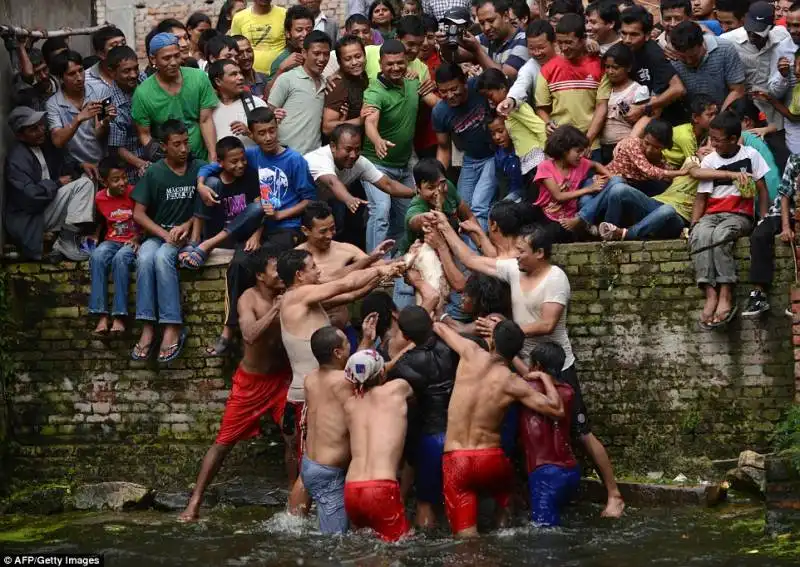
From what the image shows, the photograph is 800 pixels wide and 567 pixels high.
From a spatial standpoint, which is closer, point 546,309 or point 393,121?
point 546,309

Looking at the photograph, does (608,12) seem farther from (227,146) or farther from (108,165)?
(108,165)

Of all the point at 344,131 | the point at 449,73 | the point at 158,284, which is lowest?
the point at 158,284

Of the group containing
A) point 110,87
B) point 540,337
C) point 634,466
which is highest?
point 110,87

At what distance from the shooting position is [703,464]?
11.6 metres

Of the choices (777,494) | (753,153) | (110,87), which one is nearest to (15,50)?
(110,87)

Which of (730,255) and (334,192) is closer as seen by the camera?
(730,255)

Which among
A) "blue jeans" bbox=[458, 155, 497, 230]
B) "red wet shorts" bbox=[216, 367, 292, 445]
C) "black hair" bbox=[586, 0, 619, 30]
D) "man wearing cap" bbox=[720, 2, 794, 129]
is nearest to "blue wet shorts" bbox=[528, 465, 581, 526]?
"red wet shorts" bbox=[216, 367, 292, 445]

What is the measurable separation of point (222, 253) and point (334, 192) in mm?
1140

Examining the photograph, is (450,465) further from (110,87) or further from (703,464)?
(110,87)

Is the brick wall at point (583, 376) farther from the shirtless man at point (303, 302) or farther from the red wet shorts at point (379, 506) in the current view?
the red wet shorts at point (379, 506)

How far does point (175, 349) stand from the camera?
41.1 feet

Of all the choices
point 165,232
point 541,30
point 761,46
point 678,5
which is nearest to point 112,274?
point 165,232

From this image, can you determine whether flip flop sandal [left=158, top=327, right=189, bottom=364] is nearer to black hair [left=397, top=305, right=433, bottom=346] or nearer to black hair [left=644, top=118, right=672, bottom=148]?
black hair [left=397, top=305, right=433, bottom=346]

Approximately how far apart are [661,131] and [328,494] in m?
4.12
